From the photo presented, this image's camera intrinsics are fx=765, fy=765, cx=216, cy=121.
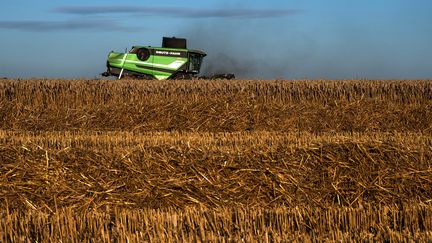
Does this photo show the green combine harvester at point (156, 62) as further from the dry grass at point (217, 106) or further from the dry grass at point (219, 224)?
the dry grass at point (219, 224)

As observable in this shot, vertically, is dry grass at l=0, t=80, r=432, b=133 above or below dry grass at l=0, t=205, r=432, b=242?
above

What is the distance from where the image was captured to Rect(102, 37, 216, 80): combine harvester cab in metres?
26.6

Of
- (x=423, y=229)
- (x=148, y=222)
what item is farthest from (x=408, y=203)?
(x=148, y=222)

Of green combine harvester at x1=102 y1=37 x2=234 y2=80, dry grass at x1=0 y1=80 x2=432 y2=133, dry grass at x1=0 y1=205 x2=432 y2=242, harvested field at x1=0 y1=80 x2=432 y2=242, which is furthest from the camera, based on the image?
green combine harvester at x1=102 y1=37 x2=234 y2=80

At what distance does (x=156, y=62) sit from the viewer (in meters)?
26.6

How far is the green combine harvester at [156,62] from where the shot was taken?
2658 cm

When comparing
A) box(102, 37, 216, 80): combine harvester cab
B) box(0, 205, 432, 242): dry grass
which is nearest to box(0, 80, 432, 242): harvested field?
box(0, 205, 432, 242): dry grass

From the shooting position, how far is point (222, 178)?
9.14 metres

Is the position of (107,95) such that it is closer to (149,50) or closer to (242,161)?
(149,50)

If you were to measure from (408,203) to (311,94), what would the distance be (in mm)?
11863

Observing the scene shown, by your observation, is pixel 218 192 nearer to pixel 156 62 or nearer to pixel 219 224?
pixel 219 224

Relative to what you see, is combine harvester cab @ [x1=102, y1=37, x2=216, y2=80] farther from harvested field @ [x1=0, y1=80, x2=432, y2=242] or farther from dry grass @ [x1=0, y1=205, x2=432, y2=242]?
dry grass @ [x1=0, y1=205, x2=432, y2=242]

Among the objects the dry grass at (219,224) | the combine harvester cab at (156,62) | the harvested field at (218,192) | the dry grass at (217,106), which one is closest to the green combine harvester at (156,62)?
the combine harvester cab at (156,62)

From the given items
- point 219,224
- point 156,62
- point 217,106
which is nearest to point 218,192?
point 219,224
